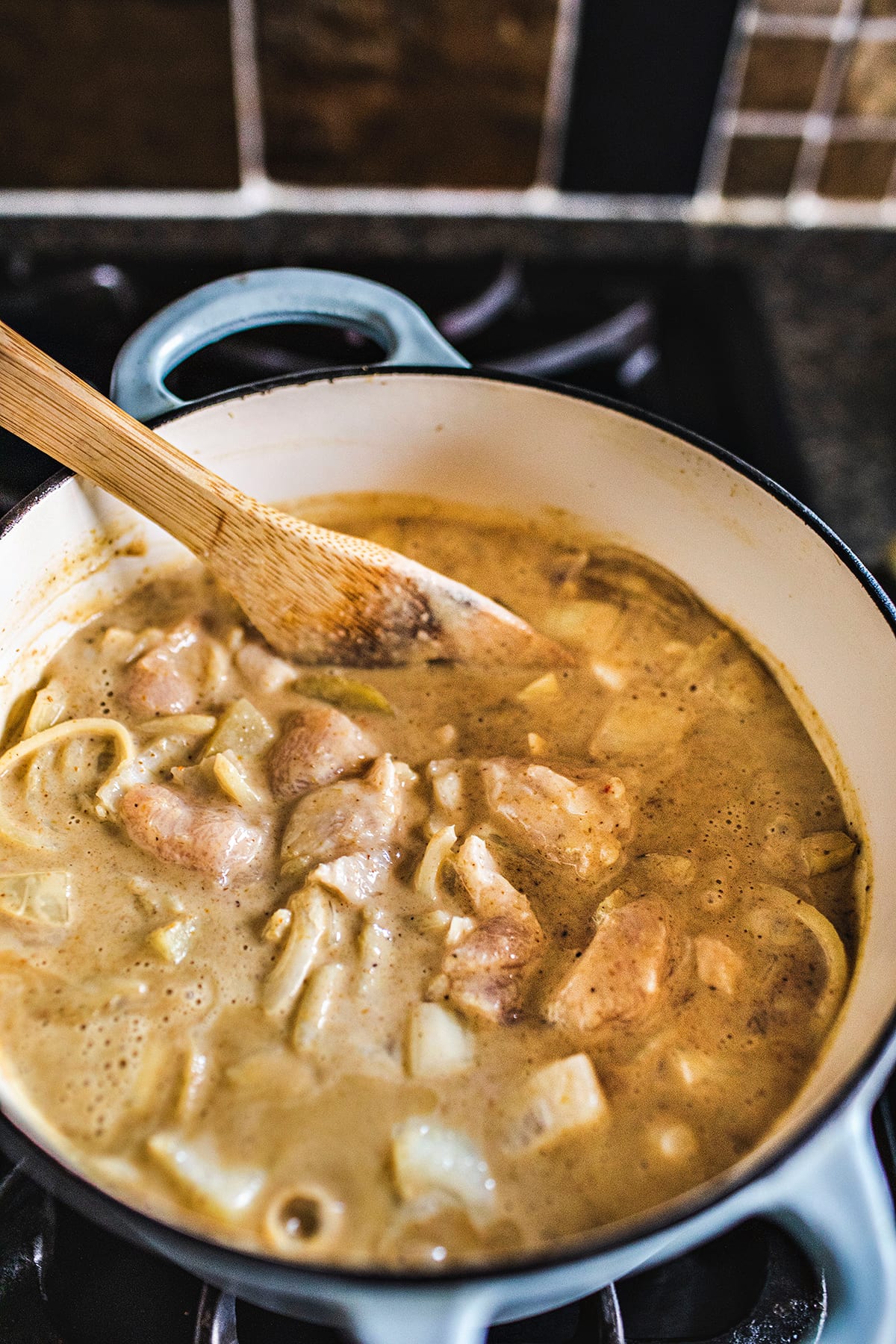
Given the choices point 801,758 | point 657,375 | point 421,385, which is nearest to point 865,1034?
point 801,758

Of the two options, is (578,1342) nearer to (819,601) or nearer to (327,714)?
(327,714)

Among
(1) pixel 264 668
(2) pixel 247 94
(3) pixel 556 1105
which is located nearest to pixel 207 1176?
(3) pixel 556 1105

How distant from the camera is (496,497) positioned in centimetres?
178

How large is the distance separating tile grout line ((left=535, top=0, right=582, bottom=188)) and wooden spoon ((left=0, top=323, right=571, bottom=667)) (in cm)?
126

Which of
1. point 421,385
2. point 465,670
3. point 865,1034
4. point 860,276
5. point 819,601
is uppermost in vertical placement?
point 860,276

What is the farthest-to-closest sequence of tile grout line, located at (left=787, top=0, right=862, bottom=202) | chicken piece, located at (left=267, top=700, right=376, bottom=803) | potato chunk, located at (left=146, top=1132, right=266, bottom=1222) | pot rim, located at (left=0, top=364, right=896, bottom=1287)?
tile grout line, located at (left=787, top=0, right=862, bottom=202) → chicken piece, located at (left=267, top=700, right=376, bottom=803) → potato chunk, located at (left=146, top=1132, right=266, bottom=1222) → pot rim, located at (left=0, top=364, right=896, bottom=1287)

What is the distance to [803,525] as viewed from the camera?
1431 millimetres

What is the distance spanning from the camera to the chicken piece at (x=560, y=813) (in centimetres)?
138

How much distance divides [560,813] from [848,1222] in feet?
1.96

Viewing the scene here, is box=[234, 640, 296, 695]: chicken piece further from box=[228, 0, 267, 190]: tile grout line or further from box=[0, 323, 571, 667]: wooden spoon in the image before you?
box=[228, 0, 267, 190]: tile grout line

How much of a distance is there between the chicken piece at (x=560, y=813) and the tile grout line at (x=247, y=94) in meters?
1.57

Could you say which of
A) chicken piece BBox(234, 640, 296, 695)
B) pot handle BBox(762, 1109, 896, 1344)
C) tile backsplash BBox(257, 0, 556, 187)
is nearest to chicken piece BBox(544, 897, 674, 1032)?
pot handle BBox(762, 1109, 896, 1344)

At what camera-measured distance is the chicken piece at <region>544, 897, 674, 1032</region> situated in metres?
1.22

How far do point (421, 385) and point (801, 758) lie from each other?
0.74 metres
